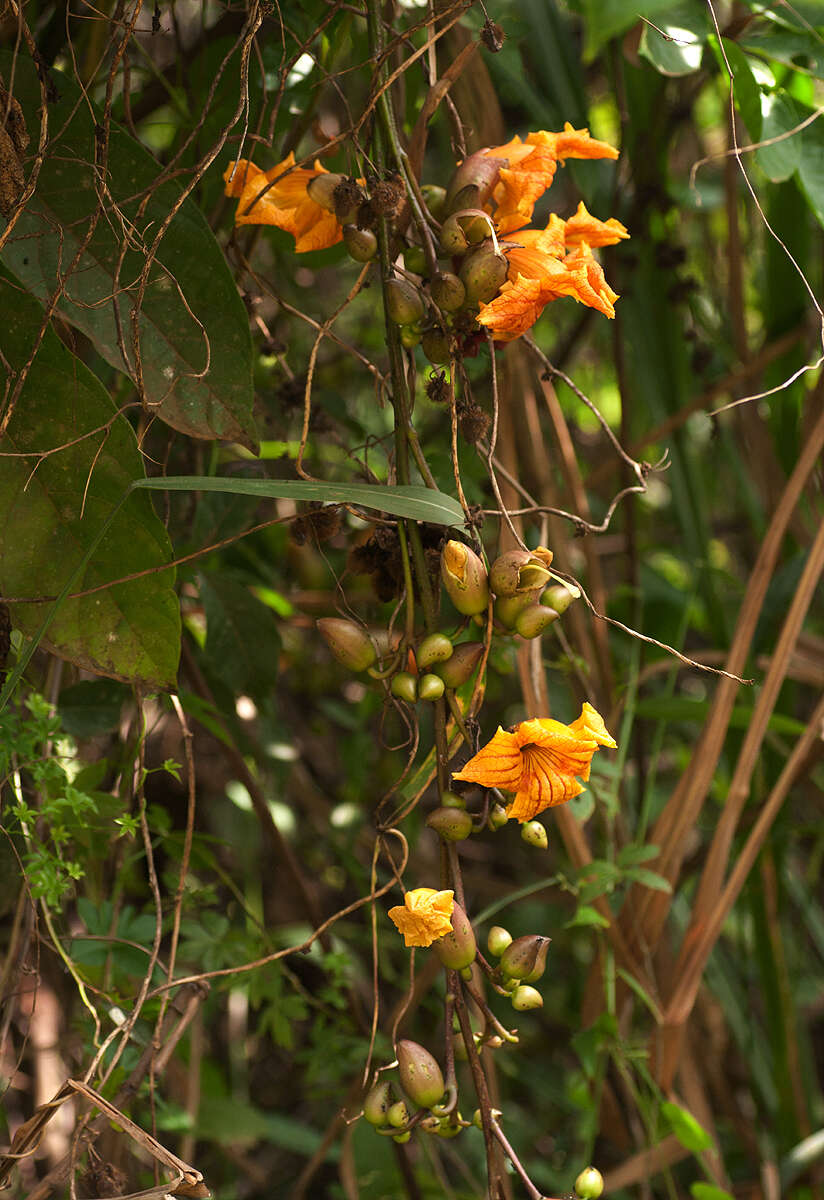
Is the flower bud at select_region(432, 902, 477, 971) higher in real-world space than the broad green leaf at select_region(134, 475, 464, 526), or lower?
lower

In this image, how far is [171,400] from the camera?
697 millimetres

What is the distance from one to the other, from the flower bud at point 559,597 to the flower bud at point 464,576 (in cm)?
4

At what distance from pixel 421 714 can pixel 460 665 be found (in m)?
0.48

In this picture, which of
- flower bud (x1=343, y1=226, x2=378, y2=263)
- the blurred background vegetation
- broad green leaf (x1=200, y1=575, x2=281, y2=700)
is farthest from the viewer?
broad green leaf (x1=200, y1=575, x2=281, y2=700)

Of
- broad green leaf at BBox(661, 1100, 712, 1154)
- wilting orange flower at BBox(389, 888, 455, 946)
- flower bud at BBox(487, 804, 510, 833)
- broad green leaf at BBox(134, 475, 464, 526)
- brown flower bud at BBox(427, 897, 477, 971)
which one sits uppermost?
broad green leaf at BBox(134, 475, 464, 526)

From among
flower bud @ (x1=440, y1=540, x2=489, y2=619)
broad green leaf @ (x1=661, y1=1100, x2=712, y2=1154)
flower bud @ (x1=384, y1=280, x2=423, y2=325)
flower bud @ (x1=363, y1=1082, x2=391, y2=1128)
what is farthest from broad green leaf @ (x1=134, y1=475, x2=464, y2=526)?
broad green leaf @ (x1=661, y1=1100, x2=712, y2=1154)

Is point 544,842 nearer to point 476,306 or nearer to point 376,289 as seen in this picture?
point 476,306

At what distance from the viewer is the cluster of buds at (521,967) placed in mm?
583

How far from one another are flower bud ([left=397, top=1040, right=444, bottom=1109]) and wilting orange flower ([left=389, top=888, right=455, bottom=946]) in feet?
0.22

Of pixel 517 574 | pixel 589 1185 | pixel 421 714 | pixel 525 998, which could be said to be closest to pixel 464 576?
pixel 517 574

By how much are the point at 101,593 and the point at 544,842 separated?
0.34m

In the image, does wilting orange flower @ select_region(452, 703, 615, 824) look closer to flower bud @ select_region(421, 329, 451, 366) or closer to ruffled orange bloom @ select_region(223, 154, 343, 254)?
flower bud @ select_region(421, 329, 451, 366)

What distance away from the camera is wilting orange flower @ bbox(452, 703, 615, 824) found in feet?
1.81

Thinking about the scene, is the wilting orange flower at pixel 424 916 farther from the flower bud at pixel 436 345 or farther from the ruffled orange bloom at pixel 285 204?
the ruffled orange bloom at pixel 285 204
